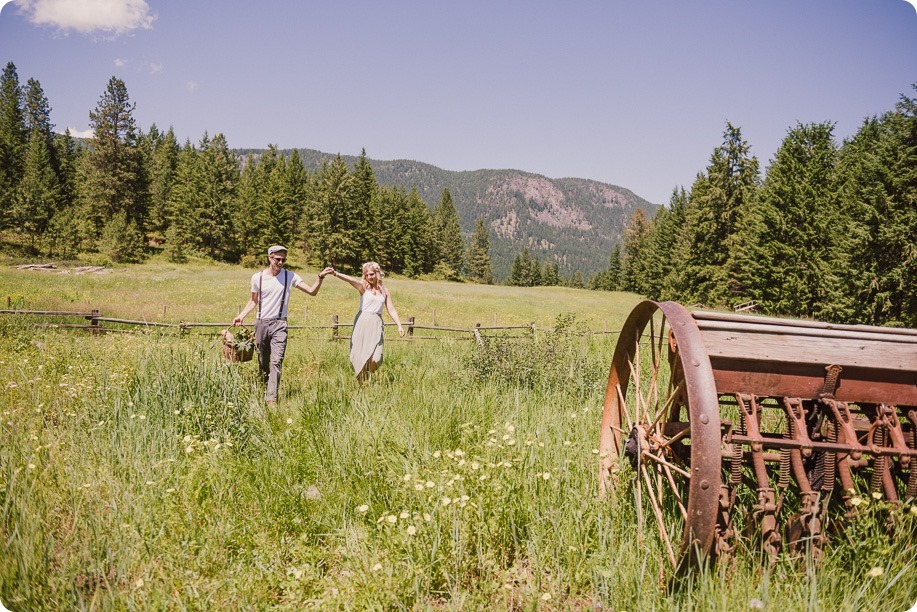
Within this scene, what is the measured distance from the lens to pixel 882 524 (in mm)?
2430

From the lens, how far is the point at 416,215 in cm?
6588

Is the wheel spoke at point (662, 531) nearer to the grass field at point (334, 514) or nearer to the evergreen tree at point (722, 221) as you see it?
the grass field at point (334, 514)

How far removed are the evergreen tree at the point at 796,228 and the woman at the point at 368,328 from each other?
106 feet

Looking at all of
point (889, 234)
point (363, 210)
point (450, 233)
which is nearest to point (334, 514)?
point (889, 234)

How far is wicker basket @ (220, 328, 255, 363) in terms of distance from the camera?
543cm

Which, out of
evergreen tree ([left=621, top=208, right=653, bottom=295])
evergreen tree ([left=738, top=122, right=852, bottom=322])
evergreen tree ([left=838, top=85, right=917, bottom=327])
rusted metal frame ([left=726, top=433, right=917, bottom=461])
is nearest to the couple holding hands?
rusted metal frame ([left=726, top=433, right=917, bottom=461])

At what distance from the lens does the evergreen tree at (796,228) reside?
97.6 feet

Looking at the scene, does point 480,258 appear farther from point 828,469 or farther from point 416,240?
point 828,469

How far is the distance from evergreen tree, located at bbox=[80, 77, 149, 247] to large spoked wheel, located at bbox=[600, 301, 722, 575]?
170 ft

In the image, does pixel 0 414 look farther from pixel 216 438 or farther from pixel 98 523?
pixel 98 523

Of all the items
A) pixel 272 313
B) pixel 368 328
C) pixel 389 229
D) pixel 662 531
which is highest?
pixel 389 229

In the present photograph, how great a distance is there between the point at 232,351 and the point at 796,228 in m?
36.8

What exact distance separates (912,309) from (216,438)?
28.3 meters

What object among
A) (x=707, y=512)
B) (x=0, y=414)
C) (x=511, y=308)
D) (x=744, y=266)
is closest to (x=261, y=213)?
(x=511, y=308)
